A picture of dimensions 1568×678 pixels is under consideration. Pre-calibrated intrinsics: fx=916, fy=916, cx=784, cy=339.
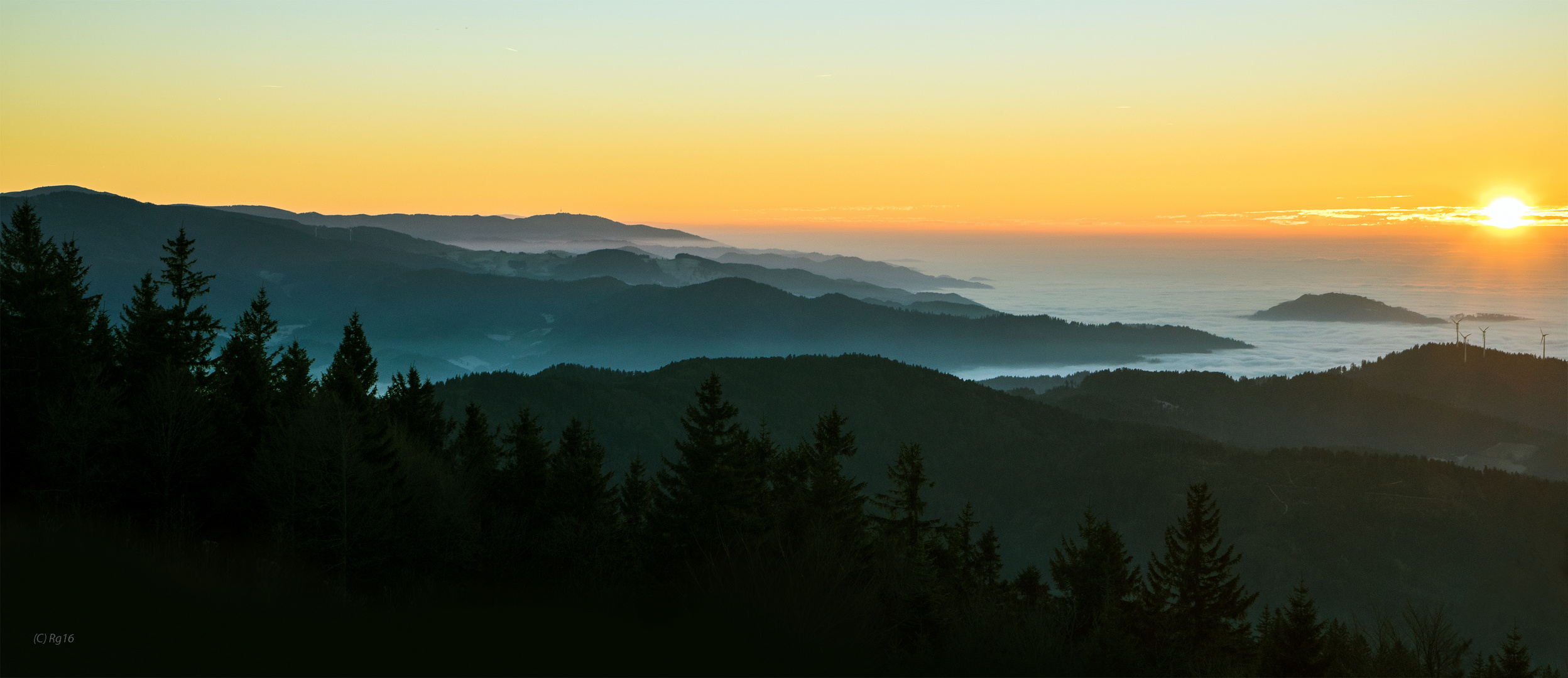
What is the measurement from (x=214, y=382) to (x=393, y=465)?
9.29m

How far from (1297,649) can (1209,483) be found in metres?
125

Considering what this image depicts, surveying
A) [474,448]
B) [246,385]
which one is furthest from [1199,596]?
[246,385]

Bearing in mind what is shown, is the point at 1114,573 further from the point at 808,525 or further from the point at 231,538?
the point at 231,538

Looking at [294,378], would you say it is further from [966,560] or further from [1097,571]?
[1097,571]

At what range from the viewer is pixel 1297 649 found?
32531 mm

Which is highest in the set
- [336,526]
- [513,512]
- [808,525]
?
[808,525]

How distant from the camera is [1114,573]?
40844mm

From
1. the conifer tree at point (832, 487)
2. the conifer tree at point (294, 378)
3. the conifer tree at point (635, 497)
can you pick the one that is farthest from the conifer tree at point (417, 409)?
the conifer tree at point (832, 487)

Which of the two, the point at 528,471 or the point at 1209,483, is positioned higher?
the point at 528,471

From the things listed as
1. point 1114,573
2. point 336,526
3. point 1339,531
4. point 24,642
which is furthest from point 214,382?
point 1339,531

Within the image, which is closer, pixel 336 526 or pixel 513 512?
pixel 336 526

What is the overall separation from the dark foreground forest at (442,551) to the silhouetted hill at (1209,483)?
90017mm

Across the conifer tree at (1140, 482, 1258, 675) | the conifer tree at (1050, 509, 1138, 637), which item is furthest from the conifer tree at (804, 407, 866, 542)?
the conifer tree at (1140, 482, 1258, 675)

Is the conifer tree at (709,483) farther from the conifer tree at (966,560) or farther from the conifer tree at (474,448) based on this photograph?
the conifer tree at (474,448)
